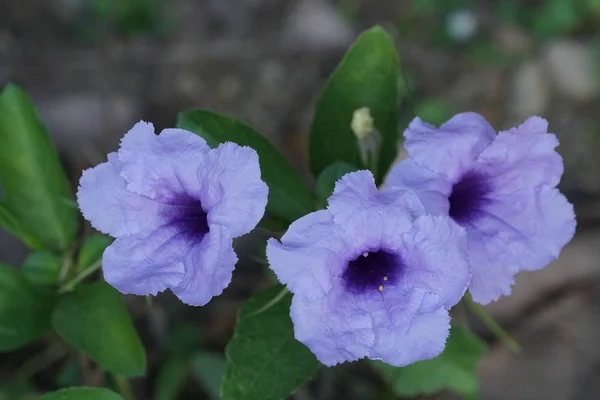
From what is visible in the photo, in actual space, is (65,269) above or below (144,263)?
below

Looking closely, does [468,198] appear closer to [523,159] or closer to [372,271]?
[523,159]

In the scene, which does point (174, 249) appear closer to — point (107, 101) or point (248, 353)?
point (248, 353)

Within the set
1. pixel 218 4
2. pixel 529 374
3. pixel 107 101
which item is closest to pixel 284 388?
pixel 529 374

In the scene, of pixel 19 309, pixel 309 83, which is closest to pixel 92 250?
pixel 19 309

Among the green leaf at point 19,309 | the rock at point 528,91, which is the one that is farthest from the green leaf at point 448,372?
the rock at point 528,91

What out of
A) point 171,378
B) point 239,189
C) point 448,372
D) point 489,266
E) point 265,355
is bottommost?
point 171,378

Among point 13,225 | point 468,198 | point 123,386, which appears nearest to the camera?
point 468,198

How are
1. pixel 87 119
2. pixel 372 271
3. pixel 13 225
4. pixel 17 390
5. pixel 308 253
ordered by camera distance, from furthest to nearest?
pixel 87 119
pixel 17 390
pixel 13 225
pixel 372 271
pixel 308 253
